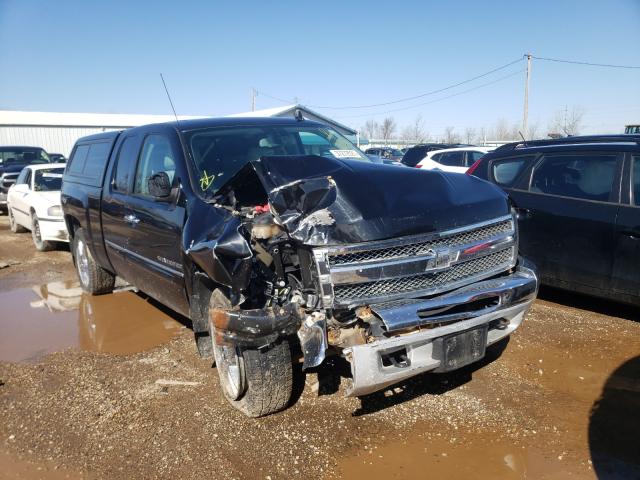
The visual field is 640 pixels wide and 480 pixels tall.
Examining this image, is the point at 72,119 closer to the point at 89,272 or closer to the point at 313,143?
the point at 89,272

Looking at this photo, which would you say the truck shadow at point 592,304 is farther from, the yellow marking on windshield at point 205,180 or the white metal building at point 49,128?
the white metal building at point 49,128

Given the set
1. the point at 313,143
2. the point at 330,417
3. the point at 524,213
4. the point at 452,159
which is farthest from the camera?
the point at 452,159

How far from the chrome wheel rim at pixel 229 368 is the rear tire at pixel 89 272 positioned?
11.3 feet

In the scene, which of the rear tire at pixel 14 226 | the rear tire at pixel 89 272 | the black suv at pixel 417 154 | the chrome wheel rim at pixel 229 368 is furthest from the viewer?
the black suv at pixel 417 154

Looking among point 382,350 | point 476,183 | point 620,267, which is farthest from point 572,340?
point 382,350

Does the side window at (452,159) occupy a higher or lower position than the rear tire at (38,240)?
higher

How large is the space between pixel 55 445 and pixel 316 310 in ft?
6.14

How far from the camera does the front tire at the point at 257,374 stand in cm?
307

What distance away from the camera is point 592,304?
5.37 m

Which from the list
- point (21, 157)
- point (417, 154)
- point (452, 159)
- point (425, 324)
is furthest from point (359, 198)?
point (21, 157)

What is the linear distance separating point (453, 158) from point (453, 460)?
14025mm

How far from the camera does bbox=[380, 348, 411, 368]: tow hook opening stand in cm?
279

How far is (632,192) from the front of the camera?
4.64 metres

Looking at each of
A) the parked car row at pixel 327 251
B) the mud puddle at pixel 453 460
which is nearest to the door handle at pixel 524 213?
the parked car row at pixel 327 251
